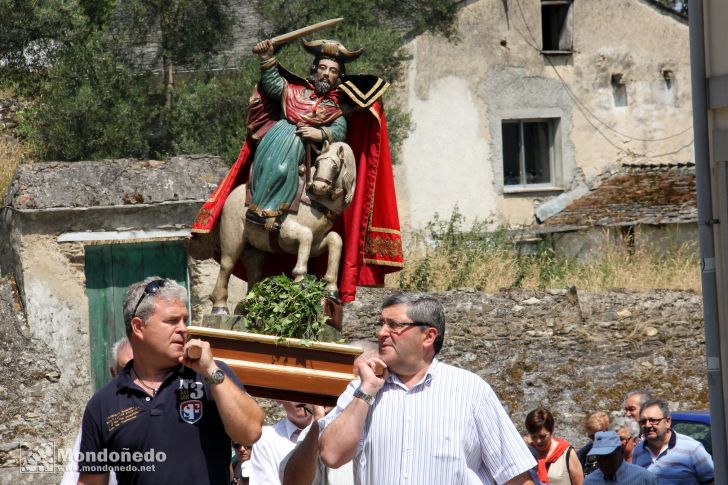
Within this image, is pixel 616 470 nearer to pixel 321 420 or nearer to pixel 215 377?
pixel 321 420

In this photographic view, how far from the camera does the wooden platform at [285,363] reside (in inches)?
227

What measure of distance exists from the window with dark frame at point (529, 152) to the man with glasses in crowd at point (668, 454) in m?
13.0

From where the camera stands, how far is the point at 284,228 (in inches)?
264

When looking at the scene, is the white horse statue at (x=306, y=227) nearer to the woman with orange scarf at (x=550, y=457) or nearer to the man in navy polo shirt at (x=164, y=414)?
the woman with orange scarf at (x=550, y=457)

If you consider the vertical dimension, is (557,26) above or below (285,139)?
above

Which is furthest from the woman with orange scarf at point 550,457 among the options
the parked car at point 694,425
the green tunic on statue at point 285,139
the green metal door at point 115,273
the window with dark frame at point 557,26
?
the window with dark frame at point 557,26

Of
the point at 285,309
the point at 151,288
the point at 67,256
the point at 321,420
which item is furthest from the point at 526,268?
the point at 151,288

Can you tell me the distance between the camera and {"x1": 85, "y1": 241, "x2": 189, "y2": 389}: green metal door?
10914 mm

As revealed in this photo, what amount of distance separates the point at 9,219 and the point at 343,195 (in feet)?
15.8

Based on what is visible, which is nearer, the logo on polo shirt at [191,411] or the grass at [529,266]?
the logo on polo shirt at [191,411]

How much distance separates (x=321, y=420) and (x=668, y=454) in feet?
11.4

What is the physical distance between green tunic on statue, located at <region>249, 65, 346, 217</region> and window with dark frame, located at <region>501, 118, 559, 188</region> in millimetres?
13816

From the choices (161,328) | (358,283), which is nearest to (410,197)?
(358,283)

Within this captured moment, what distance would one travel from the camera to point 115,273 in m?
11.1
